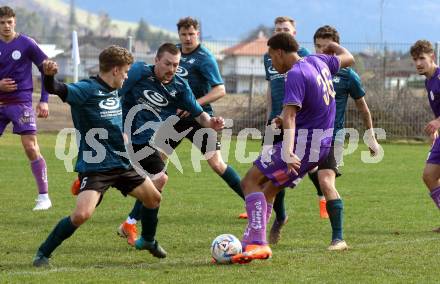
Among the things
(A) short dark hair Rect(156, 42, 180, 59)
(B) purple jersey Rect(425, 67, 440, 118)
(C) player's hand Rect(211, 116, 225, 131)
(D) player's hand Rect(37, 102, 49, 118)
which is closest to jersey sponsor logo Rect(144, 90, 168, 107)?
(A) short dark hair Rect(156, 42, 180, 59)

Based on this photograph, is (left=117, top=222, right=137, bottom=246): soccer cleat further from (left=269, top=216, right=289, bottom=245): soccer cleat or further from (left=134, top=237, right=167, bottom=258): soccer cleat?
(left=269, top=216, right=289, bottom=245): soccer cleat

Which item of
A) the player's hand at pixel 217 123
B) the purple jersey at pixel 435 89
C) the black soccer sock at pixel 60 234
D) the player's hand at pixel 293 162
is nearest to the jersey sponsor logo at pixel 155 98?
the player's hand at pixel 217 123

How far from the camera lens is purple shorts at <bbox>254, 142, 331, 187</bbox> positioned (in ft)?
27.0

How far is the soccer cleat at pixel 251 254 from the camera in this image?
26.7 ft

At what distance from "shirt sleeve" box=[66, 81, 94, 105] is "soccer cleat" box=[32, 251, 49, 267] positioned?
1.33 meters

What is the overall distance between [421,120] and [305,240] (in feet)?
53.1

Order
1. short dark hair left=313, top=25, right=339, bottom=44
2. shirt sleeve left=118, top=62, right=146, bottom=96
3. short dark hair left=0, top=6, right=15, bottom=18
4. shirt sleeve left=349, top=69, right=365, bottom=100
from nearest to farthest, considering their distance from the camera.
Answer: shirt sleeve left=118, top=62, right=146, bottom=96 → short dark hair left=313, top=25, right=339, bottom=44 → shirt sleeve left=349, top=69, right=365, bottom=100 → short dark hair left=0, top=6, right=15, bottom=18

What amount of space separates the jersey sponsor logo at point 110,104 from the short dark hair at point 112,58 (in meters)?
0.27

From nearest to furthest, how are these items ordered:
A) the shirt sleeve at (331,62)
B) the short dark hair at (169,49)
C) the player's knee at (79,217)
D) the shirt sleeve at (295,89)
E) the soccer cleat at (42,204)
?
1. the player's knee at (79,217)
2. the shirt sleeve at (295,89)
3. the shirt sleeve at (331,62)
4. the short dark hair at (169,49)
5. the soccer cleat at (42,204)

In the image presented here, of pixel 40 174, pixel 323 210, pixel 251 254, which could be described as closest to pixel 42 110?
pixel 40 174

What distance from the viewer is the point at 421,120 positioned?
81.9 feet

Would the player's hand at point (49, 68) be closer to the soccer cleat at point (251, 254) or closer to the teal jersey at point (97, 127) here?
the teal jersey at point (97, 127)

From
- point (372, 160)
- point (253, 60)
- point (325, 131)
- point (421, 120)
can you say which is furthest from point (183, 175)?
point (253, 60)

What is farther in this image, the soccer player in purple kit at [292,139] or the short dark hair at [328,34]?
the short dark hair at [328,34]
